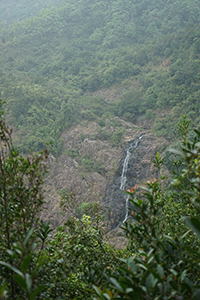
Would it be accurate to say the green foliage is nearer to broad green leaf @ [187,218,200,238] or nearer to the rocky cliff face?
broad green leaf @ [187,218,200,238]

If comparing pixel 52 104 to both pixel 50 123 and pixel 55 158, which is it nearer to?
pixel 50 123

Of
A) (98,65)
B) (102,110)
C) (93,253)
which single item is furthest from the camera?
(98,65)

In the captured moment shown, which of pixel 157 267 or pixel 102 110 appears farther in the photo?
pixel 102 110

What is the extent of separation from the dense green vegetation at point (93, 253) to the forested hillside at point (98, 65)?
5604mm

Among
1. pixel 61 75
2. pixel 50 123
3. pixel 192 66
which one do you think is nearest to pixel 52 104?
pixel 50 123

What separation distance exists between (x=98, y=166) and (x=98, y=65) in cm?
1175

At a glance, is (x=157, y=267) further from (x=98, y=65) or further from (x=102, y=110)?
(x=98, y=65)

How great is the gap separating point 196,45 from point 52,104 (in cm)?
932

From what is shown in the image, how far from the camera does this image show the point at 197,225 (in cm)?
73

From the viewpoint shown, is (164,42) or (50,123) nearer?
(50,123)

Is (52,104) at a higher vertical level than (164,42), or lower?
lower

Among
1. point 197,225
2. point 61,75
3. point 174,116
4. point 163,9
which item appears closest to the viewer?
point 197,225

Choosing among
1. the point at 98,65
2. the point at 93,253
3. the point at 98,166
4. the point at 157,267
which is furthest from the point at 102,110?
the point at 157,267

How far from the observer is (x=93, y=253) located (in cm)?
186
